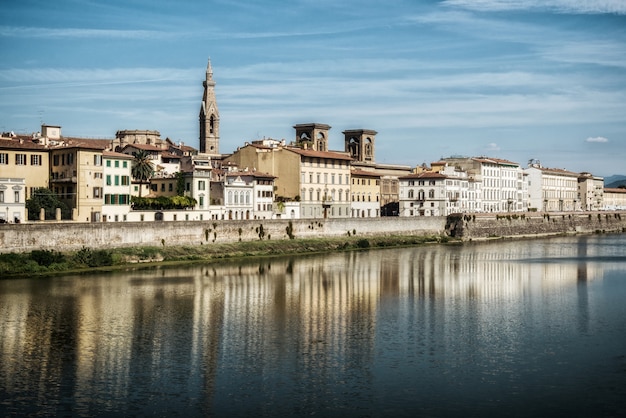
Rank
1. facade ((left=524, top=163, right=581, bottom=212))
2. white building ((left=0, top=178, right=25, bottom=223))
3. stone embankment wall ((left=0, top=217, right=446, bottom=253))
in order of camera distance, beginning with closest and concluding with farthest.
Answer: stone embankment wall ((left=0, top=217, right=446, bottom=253)), white building ((left=0, top=178, right=25, bottom=223)), facade ((left=524, top=163, right=581, bottom=212))

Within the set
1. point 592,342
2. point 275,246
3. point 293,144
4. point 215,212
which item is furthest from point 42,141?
point 592,342

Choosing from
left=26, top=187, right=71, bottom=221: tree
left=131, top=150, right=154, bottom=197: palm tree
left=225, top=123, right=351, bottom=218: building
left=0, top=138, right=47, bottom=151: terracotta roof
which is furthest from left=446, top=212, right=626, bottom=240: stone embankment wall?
left=0, top=138, right=47, bottom=151: terracotta roof

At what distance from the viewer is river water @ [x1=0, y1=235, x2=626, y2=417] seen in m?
22.6

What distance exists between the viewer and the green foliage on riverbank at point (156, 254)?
45875 millimetres

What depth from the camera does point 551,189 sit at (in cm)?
12988

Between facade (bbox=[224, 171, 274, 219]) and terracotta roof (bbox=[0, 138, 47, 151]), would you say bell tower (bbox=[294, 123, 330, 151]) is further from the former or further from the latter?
terracotta roof (bbox=[0, 138, 47, 151])

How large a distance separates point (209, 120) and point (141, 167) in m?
44.4

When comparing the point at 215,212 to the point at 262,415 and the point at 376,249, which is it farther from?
the point at 262,415

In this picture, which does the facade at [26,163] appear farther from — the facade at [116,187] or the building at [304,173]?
the building at [304,173]

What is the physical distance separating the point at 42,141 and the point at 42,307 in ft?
98.2

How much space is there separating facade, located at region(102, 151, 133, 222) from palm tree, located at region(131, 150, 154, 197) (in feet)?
12.9

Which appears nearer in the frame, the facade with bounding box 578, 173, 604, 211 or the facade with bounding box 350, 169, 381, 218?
the facade with bounding box 350, 169, 381, 218

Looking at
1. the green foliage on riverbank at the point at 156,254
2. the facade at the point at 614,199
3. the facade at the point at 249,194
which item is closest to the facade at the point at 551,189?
the facade at the point at 614,199

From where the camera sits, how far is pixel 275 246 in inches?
2441
